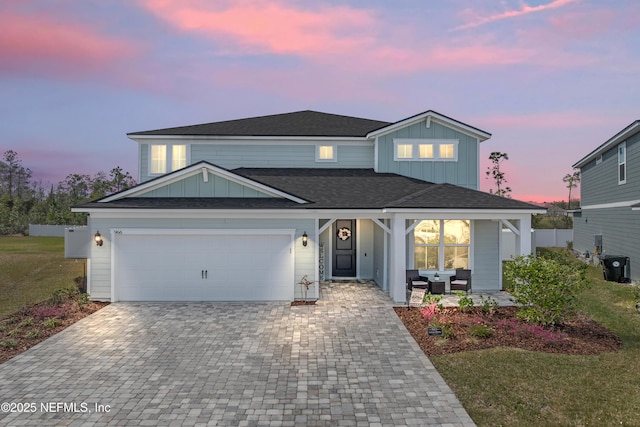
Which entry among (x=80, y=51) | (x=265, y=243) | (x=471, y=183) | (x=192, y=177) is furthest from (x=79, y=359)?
(x=80, y=51)

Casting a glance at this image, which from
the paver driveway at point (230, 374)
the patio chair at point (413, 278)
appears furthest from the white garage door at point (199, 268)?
the patio chair at point (413, 278)

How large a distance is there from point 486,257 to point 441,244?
1.78m

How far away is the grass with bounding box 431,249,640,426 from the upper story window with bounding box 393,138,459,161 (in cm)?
926

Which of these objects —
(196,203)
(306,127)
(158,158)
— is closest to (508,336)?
(196,203)

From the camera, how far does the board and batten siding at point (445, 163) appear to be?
51.1 feet

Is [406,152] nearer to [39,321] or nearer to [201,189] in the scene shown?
[201,189]

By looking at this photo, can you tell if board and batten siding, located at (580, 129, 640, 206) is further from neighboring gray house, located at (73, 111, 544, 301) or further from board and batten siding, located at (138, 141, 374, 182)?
board and batten siding, located at (138, 141, 374, 182)

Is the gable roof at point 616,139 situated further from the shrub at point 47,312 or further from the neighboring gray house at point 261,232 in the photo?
the shrub at point 47,312

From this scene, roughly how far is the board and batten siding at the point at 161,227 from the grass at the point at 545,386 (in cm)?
567

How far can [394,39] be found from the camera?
17906 mm

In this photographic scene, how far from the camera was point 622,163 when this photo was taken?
1689 cm

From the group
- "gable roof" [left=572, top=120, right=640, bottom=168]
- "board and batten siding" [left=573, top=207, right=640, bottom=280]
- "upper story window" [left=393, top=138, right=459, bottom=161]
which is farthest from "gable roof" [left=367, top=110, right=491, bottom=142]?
"board and batten siding" [left=573, top=207, right=640, bottom=280]

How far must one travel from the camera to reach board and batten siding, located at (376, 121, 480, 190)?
15.6 meters

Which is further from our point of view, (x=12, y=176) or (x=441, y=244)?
(x=12, y=176)
